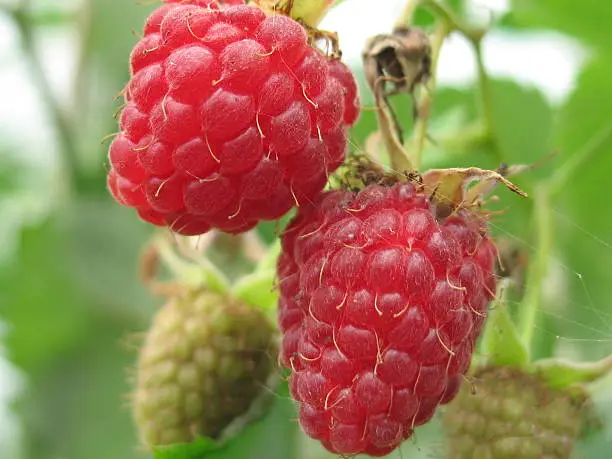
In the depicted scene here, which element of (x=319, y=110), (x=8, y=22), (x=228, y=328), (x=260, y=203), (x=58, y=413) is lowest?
(x=58, y=413)

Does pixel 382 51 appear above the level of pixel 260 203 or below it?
above

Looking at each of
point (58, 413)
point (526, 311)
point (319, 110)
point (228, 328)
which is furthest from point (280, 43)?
point (58, 413)

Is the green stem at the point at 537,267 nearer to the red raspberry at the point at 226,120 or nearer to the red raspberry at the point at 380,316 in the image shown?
the red raspberry at the point at 380,316

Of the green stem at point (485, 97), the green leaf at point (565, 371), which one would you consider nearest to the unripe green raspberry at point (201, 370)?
the green leaf at point (565, 371)

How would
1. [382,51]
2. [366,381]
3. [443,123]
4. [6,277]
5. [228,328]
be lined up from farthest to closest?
[6,277] < [443,123] < [228,328] < [382,51] < [366,381]

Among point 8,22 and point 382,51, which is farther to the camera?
point 8,22

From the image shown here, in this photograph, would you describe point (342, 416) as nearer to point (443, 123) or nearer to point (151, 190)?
point (151, 190)

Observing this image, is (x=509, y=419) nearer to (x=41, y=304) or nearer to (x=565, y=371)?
(x=565, y=371)
